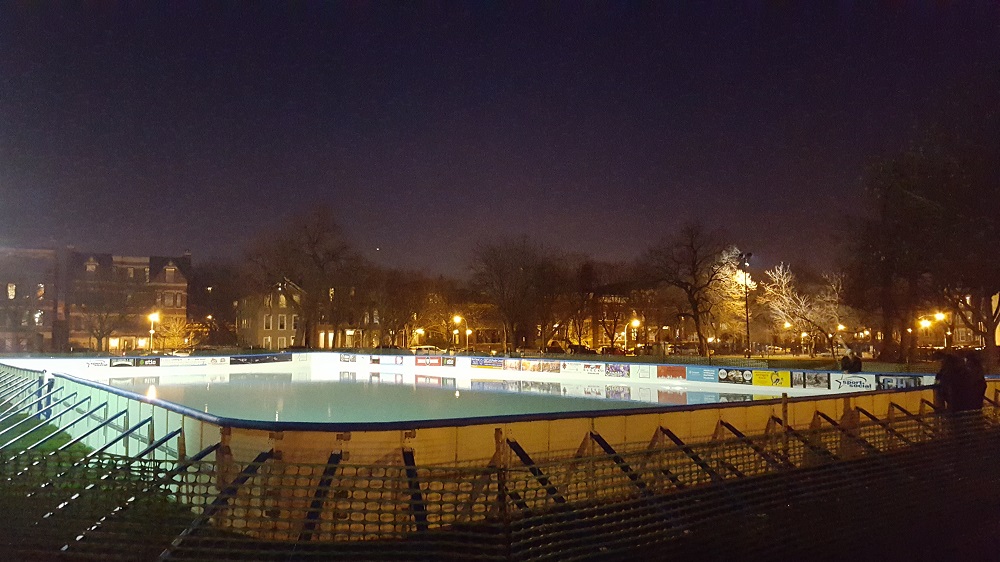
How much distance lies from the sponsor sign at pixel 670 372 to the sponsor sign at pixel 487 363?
34.9ft

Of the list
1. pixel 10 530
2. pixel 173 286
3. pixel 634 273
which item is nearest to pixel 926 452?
pixel 10 530

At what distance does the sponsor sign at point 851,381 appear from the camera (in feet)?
80.0

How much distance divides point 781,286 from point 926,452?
41.6m

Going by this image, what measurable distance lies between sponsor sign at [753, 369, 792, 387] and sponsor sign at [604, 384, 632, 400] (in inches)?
203

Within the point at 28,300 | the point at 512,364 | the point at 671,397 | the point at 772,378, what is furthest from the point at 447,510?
the point at 28,300

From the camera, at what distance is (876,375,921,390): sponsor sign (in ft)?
75.3

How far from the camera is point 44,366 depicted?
111 feet

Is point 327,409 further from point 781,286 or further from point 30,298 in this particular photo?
point 30,298

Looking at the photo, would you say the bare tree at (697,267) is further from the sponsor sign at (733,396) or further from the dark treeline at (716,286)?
the sponsor sign at (733,396)

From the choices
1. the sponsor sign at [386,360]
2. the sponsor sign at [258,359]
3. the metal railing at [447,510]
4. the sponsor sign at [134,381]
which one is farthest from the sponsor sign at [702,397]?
the sponsor sign at [258,359]

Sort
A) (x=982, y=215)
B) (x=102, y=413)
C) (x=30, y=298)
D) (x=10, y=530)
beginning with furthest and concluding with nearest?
1. (x=30, y=298)
2. (x=982, y=215)
3. (x=102, y=413)
4. (x=10, y=530)

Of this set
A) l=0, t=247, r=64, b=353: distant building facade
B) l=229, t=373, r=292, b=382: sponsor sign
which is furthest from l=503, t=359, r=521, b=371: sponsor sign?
l=0, t=247, r=64, b=353: distant building facade

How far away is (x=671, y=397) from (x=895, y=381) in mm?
7440

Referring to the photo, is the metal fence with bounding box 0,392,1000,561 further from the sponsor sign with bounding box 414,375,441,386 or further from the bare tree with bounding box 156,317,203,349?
the bare tree with bounding box 156,317,203,349
